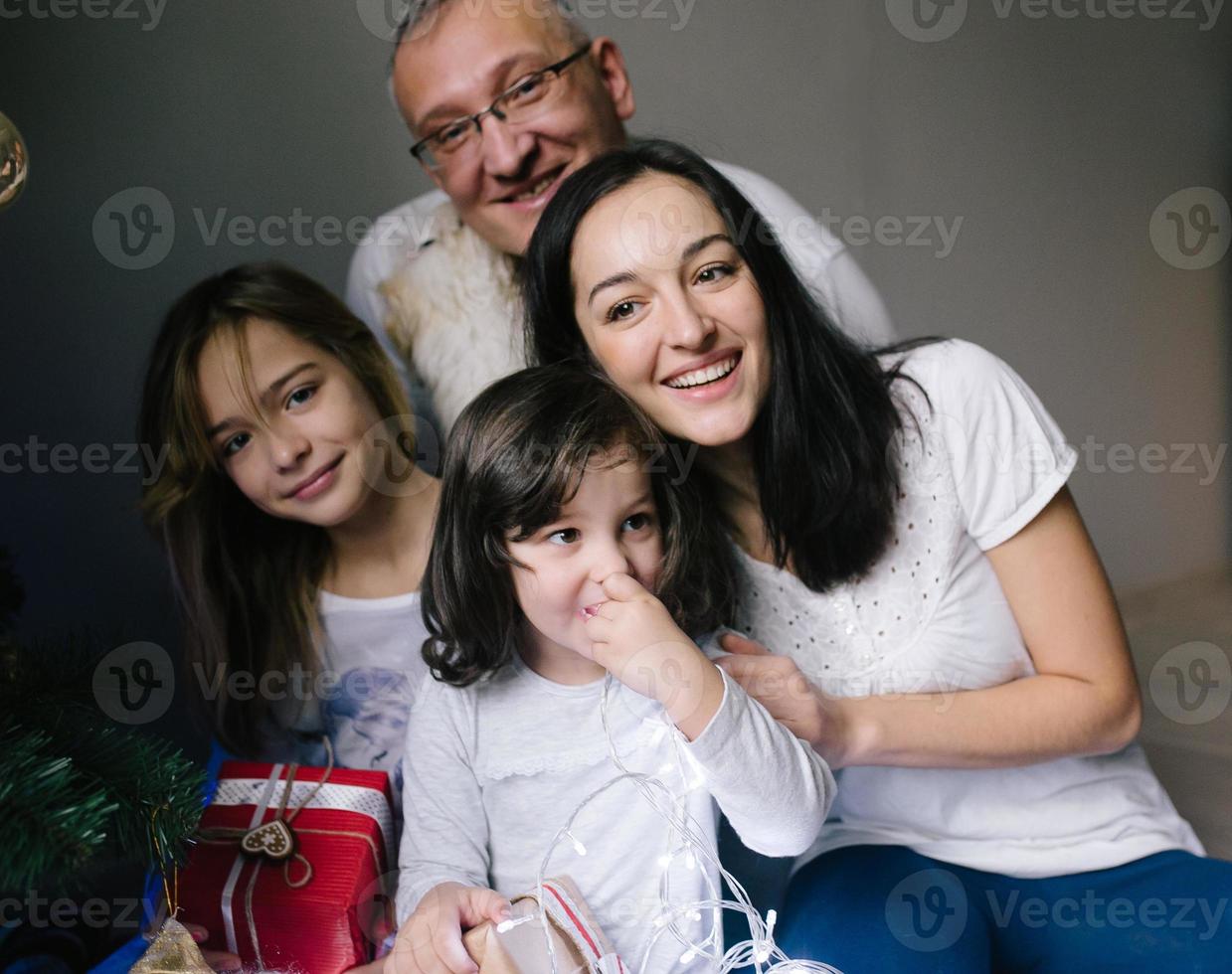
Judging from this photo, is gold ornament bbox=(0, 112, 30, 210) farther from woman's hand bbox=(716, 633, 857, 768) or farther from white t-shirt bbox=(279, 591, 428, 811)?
woman's hand bbox=(716, 633, 857, 768)

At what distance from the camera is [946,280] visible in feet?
7.32

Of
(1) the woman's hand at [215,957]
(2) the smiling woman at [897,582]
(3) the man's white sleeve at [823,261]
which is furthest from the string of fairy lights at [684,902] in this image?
(3) the man's white sleeve at [823,261]

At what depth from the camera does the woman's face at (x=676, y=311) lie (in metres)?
1.16

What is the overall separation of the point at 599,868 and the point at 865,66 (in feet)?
4.77

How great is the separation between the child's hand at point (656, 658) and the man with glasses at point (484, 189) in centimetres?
53

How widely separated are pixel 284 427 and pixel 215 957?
21.8 inches

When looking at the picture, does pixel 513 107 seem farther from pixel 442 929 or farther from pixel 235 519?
pixel 442 929

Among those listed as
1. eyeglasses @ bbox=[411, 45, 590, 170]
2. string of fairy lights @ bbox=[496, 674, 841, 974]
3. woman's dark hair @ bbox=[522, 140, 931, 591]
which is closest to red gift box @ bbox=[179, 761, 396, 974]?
string of fairy lights @ bbox=[496, 674, 841, 974]

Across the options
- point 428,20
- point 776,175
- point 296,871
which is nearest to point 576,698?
point 296,871

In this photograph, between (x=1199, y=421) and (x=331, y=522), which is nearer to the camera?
(x=331, y=522)

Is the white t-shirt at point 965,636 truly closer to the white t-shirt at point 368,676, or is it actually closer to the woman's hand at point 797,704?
the woman's hand at point 797,704

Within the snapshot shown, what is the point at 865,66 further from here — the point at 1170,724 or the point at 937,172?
the point at 1170,724

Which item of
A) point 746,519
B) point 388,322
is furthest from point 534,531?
point 388,322

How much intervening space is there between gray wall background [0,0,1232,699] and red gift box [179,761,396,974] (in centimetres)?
51
